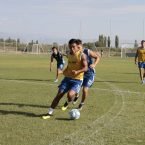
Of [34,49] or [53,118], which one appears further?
[34,49]

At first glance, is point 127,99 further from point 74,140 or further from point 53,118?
point 74,140

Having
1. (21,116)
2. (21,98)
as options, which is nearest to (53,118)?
(21,116)

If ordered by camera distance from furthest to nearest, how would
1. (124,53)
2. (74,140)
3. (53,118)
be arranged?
(124,53) < (53,118) < (74,140)

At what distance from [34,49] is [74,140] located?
284 ft

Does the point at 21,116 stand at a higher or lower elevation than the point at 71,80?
lower

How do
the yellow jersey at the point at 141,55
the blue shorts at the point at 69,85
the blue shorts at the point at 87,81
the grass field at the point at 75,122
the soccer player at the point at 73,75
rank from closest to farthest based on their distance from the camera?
1. the grass field at the point at 75,122
2. the soccer player at the point at 73,75
3. the blue shorts at the point at 69,85
4. the blue shorts at the point at 87,81
5. the yellow jersey at the point at 141,55

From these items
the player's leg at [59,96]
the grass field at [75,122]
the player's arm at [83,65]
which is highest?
the player's arm at [83,65]

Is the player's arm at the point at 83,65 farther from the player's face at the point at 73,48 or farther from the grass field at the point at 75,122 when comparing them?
the grass field at the point at 75,122

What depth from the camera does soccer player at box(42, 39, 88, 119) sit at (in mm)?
11531

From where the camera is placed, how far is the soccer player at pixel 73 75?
11.5 m

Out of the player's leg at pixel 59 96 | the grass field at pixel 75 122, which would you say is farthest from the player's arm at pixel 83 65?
the grass field at pixel 75 122

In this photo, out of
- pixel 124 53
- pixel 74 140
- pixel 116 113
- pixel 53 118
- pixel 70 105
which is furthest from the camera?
pixel 124 53

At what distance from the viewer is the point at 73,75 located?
462 inches

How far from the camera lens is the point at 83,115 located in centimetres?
1203
